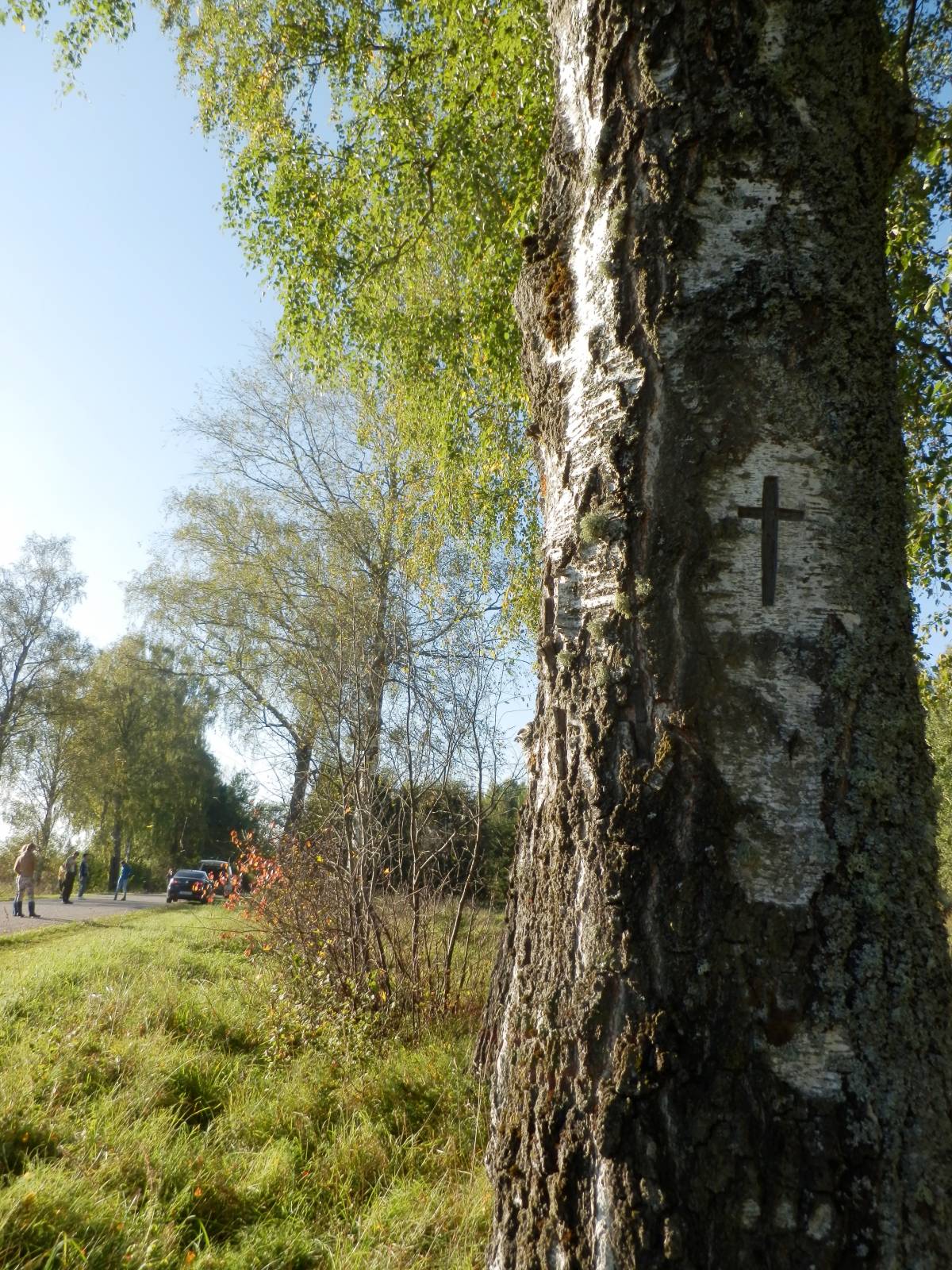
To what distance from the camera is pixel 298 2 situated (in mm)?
6129

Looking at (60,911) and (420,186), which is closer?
(420,186)

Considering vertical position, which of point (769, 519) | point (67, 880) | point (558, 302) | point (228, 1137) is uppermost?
point (558, 302)

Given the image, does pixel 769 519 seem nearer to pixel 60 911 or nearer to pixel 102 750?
pixel 60 911

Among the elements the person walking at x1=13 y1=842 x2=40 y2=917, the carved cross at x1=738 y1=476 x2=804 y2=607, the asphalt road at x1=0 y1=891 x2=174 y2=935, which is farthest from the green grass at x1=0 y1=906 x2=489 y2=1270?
the person walking at x1=13 y1=842 x2=40 y2=917

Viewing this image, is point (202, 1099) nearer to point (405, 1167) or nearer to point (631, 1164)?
point (405, 1167)

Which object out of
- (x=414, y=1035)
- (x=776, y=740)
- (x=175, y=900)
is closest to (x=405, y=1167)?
(x=414, y=1035)

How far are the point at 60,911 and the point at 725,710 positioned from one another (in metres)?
20.6

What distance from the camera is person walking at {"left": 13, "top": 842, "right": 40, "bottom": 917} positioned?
53.8ft

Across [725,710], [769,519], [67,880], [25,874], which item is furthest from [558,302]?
[67,880]

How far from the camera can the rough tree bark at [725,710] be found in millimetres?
1341

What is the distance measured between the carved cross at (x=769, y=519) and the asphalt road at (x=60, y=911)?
1427cm

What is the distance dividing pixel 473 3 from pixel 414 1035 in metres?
6.45

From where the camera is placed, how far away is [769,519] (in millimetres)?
1568

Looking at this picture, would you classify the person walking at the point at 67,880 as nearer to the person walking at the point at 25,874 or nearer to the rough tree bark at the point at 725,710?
the person walking at the point at 25,874
